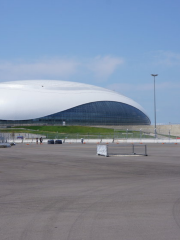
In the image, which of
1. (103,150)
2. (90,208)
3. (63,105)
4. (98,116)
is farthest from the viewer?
(98,116)

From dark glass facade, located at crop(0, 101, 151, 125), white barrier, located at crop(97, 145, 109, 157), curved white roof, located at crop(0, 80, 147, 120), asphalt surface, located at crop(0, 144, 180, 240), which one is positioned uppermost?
curved white roof, located at crop(0, 80, 147, 120)

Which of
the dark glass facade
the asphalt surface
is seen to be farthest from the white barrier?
the dark glass facade

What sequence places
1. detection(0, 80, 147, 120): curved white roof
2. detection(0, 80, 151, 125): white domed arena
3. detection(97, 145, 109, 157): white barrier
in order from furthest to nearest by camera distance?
detection(0, 80, 151, 125): white domed arena
detection(0, 80, 147, 120): curved white roof
detection(97, 145, 109, 157): white barrier

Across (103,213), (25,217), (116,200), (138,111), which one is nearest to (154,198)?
(116,200)

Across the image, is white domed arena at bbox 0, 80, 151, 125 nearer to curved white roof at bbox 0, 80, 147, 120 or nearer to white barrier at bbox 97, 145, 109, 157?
curved white roof at bbox 0, 80, 147, 120

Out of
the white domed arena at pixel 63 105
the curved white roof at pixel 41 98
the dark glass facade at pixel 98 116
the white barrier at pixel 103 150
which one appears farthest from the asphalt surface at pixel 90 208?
the dark glass facade at pixel 98 116

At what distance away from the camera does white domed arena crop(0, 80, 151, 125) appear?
114 m

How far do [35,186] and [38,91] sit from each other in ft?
346

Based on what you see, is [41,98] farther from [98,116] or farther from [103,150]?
[103,150]

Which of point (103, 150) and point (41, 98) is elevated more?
point (41, 98)

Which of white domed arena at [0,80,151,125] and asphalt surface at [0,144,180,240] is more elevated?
white domed arena at [0,80,151,125]

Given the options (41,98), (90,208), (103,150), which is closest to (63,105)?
(41,98)

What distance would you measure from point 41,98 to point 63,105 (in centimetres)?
652

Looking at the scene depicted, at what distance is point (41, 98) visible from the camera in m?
115
